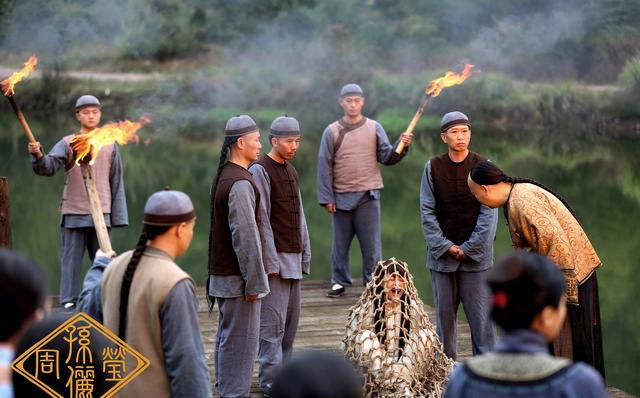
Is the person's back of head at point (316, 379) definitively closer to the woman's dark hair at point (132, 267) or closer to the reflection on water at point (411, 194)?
the woman's dark hair at point (132, 267)

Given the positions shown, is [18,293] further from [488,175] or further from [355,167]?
[355,167]

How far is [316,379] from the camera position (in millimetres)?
2080

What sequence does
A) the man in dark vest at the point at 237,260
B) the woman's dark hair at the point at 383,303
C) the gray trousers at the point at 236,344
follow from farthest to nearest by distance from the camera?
the woman's dark hair at the point at 383,303 → the gray trousers at the point at 236,344 → the man in dark vest at the point at 237,260

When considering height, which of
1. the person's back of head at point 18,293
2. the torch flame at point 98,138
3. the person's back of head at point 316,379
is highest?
the torch flame at point 98,138

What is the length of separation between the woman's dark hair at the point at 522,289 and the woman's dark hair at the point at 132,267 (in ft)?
4.46

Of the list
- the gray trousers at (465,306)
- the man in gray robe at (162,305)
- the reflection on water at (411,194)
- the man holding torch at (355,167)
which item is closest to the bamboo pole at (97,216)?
the man in gray robe at (162,305)

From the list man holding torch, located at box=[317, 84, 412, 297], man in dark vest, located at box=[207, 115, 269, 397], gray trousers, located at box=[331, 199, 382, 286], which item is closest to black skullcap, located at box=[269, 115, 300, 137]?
man in dark vest, located at box=[207, 115, 269, 397]

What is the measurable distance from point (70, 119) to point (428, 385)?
20.8 meters

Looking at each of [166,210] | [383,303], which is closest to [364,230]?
[383,303]

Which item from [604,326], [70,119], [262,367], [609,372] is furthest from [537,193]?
[70,119]

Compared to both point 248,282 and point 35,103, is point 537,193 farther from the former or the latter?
point 35,103

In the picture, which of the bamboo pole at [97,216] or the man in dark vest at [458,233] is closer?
the bamboo pole at [97,216]

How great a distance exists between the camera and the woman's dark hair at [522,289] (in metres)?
2.60

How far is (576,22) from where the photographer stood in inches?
1056
